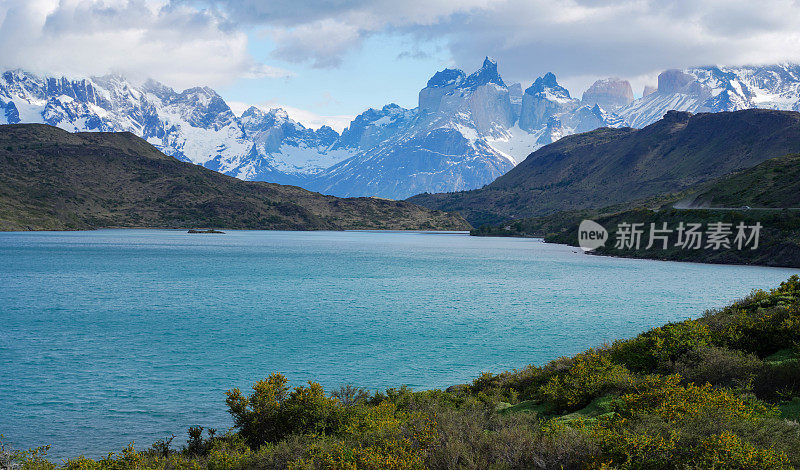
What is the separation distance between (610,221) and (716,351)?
171 metres

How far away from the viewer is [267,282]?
77.9m

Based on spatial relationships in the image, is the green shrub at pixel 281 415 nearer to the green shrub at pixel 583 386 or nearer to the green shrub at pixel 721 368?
the green shrub at pixel 583 386

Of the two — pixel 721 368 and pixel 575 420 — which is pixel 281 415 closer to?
pixel 575 420

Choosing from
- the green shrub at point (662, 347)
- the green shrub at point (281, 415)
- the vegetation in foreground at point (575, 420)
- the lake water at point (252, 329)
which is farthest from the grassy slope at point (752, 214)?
the green shrub at point (281, 415)

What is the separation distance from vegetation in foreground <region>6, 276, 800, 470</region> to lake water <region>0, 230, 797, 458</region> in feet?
22.4

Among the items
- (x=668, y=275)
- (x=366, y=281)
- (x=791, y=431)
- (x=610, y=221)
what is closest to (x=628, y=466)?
(x=791, y=431)

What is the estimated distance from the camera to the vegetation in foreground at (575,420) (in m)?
11.0

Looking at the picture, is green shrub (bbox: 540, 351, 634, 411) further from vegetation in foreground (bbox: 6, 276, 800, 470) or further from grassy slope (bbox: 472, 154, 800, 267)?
grassy slope (bbox: 472, 154, 800, 267)

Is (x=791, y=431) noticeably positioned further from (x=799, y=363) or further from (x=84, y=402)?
(x=84, y=402)

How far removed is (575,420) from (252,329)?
34246 mm

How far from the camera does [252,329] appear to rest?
44469 mm

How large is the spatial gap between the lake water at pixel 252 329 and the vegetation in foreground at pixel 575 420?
6.82 m

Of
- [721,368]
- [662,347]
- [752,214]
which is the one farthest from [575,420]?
[752,214]

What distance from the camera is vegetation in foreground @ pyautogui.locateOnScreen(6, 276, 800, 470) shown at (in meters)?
11.0
